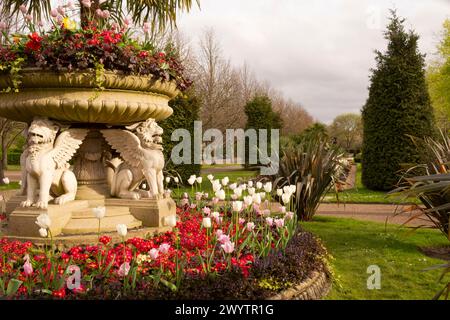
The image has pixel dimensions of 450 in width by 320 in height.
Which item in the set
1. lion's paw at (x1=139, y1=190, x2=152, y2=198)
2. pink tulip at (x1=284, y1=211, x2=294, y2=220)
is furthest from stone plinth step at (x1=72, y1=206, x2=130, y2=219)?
pink tulip at (x1=284, y1=211, x2=294, y2=220)

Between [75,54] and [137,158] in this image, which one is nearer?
[75,54]

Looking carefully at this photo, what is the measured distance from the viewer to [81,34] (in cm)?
414

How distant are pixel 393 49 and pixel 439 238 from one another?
9.91 m

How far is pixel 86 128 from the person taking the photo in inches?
191

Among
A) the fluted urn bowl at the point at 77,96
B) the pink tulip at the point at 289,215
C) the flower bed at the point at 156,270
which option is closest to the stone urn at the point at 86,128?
the fluted urn bowl at the point at 77,96

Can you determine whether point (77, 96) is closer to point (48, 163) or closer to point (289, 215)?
point (48, 163)

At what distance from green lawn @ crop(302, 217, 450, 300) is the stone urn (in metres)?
2.21

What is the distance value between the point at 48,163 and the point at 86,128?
87 cm

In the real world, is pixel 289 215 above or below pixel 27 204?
below

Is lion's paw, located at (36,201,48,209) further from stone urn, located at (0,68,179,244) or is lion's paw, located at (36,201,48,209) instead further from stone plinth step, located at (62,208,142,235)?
stone plinth step, located at (62,208,142,235)

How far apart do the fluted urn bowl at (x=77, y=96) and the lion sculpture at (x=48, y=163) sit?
20 cm

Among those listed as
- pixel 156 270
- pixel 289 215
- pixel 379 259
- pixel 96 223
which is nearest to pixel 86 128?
pixel 96 223
